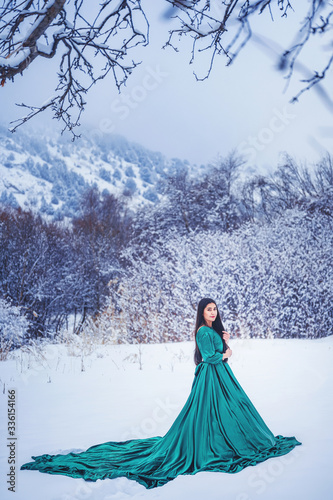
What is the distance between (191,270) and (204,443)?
794 cm

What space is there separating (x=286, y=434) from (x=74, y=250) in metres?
16.7

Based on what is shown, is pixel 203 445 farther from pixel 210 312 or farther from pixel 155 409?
pixel 155 409

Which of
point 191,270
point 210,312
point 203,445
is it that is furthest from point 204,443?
point 191,270

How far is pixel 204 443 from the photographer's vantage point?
3.16 m

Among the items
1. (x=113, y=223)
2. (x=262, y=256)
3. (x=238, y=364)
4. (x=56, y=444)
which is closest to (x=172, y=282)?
(x=262, y=256)

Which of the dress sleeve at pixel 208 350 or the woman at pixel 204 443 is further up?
the dress sleeve at pixel 208 350

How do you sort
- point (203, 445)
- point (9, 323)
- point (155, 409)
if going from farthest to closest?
point (9, 323)
point (155, 409)
point (203, 445)

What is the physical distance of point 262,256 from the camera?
34.7 feet

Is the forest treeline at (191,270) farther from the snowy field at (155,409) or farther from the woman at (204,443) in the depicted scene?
the woman at (204,443)

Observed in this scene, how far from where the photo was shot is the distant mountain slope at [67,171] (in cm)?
6178

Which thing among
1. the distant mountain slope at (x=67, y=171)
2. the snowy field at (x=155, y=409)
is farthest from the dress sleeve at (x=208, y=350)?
the distant mountain slope at (x=67, y=171)

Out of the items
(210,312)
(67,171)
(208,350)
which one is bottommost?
(208,350)

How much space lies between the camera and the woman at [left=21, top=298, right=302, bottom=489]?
306 centimetres

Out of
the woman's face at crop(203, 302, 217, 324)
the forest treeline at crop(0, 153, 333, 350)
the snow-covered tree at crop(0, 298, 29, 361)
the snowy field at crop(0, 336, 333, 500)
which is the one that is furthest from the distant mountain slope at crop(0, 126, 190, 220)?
the woman's face at crop(203, 302, 217, 324)
